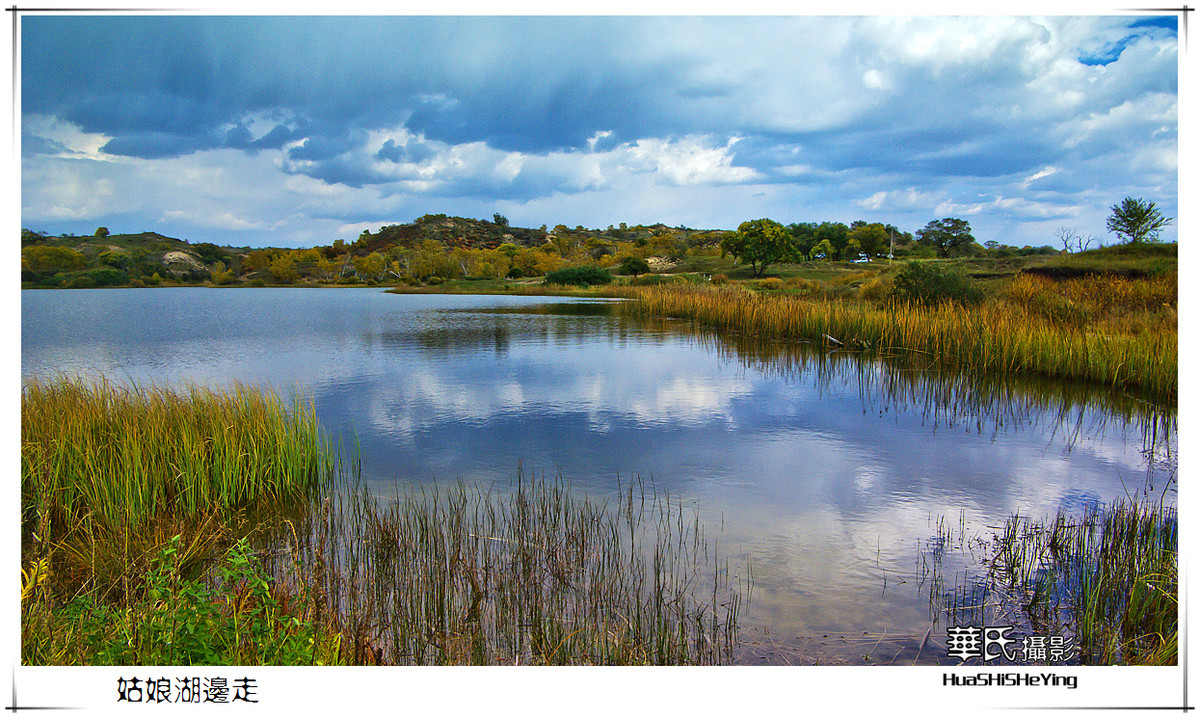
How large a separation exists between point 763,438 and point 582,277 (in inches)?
1775

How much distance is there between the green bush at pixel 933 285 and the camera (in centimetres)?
1873

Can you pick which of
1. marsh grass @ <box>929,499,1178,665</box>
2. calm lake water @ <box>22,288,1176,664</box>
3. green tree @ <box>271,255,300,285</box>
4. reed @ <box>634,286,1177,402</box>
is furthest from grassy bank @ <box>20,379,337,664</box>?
green tree @ <box>271,255,300,285</box>

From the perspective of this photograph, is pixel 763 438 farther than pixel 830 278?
No

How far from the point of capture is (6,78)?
364 cm

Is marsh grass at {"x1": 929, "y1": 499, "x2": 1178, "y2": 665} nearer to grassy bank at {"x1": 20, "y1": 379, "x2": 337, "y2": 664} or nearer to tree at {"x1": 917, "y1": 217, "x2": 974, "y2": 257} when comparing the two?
grassy bank at {"x1": 20, "y1": 379, "x2": 337, "y2": 664}

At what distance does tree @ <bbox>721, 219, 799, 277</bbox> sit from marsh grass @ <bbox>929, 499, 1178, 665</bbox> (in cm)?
4686

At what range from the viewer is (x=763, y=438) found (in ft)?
29.8

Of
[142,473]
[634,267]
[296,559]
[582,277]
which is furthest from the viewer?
[634,267]

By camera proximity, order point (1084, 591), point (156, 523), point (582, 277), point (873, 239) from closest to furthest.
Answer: point (1084, 591) → point (156, 523) → point (582, 277) → point (873, 239)

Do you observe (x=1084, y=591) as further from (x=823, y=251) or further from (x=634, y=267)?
(x=823, y=251)

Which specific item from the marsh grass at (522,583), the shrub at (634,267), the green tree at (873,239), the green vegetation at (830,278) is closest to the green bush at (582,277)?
the green vegetation at (830,278)

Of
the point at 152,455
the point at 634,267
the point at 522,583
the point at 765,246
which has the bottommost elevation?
the point at 522,583

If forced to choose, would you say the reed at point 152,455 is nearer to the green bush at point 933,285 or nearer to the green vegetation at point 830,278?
the green vegetation at point 830,278

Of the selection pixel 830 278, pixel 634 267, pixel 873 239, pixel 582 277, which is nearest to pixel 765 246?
pixel 830 278
